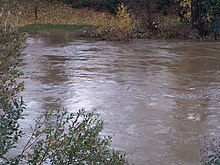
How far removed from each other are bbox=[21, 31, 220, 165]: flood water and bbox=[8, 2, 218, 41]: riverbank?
2325mm

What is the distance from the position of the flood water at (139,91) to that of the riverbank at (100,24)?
7.63ft

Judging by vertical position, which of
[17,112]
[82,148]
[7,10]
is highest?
[7,10]

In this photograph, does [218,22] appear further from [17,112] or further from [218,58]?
[17,112]

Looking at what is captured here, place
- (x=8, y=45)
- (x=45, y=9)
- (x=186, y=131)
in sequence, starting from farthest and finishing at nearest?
1. (x=45, y=9)
2. (x=186, y=131)
3. (x=8, y=45)

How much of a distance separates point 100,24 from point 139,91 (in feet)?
46.1

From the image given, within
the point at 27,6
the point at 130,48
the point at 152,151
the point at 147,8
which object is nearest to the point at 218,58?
the point at 130,48

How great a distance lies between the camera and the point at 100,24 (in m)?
23.3

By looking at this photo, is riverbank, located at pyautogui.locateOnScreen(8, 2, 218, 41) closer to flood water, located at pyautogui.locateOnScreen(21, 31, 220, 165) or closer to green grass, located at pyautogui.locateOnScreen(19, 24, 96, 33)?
green grass, located at pyautogui.locateOnScreen(19, 24, 96, 33)

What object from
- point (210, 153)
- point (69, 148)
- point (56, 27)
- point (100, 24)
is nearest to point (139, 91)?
point (210, 153)

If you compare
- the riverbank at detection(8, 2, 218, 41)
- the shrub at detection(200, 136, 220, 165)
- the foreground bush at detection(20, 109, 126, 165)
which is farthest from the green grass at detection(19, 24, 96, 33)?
the foreground bush at detection(20, 109, 126, 165)

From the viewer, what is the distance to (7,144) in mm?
2211

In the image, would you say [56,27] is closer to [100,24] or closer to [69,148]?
[100,24]

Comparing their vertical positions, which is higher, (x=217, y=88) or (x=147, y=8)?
(x=147, y=8)

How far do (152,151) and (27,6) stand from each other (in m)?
21.7
